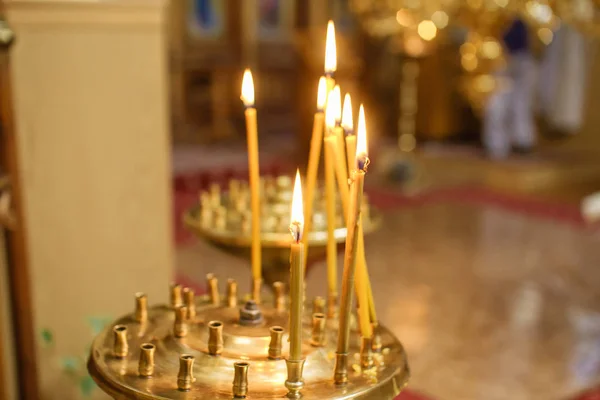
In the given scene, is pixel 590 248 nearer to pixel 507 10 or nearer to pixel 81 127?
pixel 507 10

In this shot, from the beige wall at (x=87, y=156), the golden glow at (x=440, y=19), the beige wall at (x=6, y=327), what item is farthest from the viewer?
the golden glow at (x=440, y=19)

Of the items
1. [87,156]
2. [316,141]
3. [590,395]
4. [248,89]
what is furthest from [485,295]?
[248,89]

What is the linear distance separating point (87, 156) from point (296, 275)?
157 cm

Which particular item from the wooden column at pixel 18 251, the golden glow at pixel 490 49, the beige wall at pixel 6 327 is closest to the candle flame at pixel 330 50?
the wooden column at pixel 18 251

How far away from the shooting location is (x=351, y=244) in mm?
830

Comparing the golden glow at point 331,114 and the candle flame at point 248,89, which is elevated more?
the candle flame at point 248,89

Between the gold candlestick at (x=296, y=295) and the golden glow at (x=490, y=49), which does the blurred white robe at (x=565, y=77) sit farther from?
the gold candlestick at (x=296, y=295)

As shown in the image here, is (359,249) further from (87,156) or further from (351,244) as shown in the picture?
(87,156)

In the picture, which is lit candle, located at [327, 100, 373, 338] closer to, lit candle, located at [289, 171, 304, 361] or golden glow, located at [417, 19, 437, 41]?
lit candle, located at [289, 171, 304, 361]

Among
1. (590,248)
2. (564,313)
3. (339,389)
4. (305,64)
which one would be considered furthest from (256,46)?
(339,389)

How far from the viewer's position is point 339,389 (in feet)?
2.90

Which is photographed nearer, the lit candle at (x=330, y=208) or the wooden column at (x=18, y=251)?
the lit candle at (x=330, y=208)

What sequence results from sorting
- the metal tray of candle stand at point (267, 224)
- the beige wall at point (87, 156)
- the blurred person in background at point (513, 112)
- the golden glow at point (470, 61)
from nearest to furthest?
1. the metal tray of candle stand at point (267, 224)
2. the golden glow at point (470, 61)
3. the beige wall at point (87, 156)
4. the blurred person in background at point (513, 112)

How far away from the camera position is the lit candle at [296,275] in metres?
0.78
